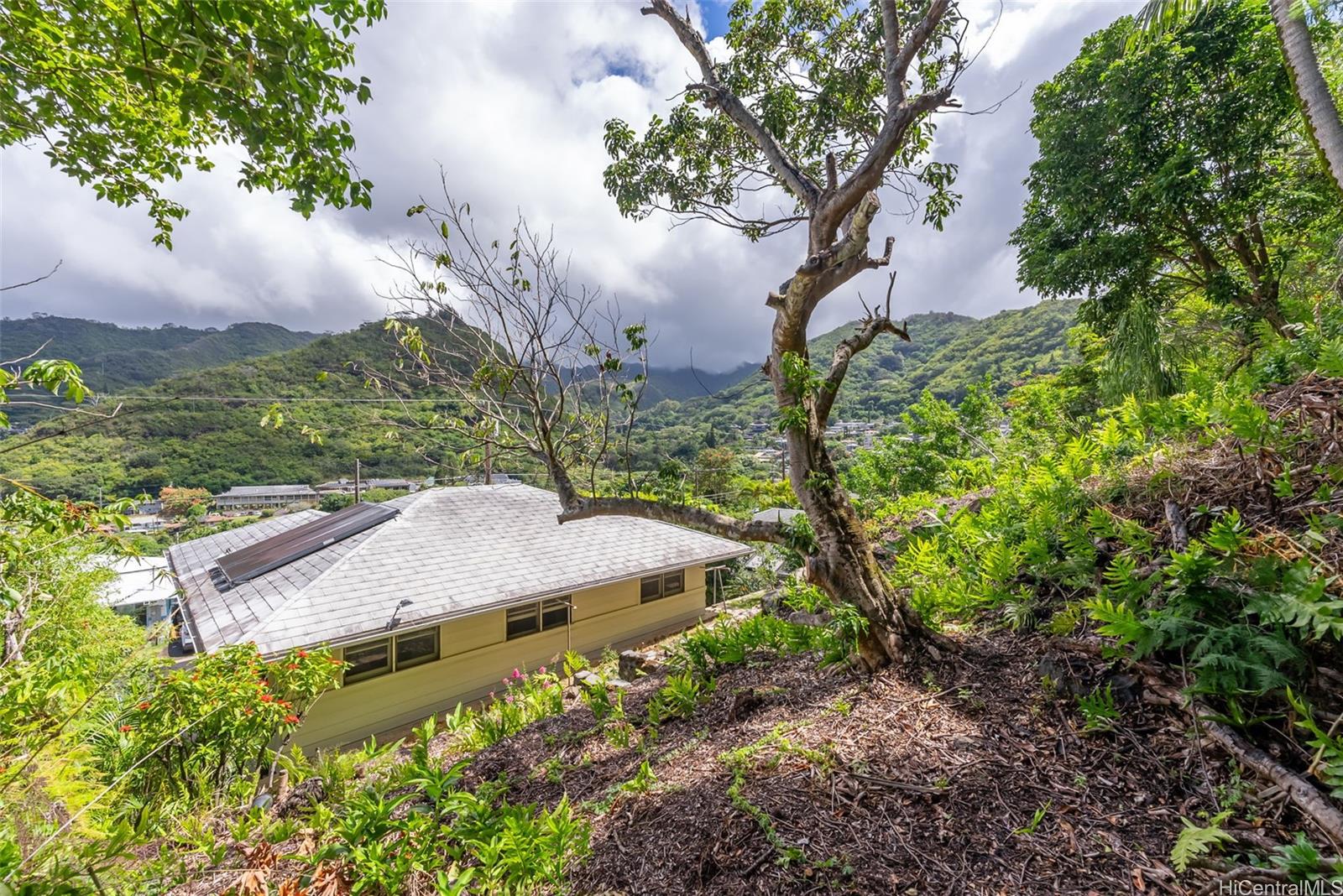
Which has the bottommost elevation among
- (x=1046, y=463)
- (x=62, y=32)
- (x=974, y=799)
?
(x=974, y=799)

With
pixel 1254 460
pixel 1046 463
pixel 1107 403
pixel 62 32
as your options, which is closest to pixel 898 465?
pixel 1107 403

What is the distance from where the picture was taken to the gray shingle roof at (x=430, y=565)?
6.73 metres

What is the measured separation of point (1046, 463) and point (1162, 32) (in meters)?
9.64

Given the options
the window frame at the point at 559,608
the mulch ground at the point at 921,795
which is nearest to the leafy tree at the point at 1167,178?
the mulch ground at the point at 921,795

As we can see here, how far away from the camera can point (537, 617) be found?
31.2 ft

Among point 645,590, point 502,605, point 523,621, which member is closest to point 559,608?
point 523,621

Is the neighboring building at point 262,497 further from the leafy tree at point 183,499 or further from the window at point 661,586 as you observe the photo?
the window at point 661,586

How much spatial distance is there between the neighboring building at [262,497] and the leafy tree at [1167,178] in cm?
3183

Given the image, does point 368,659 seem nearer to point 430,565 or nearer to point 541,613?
point 430,565

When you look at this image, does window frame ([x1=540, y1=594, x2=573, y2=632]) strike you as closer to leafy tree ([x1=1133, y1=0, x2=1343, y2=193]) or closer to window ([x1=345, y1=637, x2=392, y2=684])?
window ([x1=345, y1=637, x2=392, y2=684])

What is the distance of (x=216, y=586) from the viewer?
342 inches

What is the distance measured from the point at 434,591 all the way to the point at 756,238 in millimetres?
7247

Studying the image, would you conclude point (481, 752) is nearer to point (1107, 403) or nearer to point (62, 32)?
point (62, 32)

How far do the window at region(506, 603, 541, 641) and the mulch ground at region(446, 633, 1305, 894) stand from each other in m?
6.30
